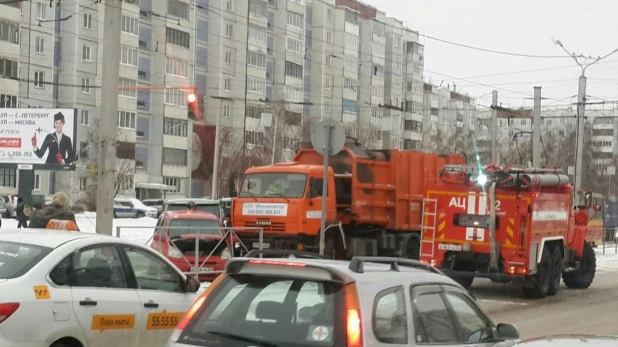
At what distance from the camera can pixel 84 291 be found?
850 centimetres

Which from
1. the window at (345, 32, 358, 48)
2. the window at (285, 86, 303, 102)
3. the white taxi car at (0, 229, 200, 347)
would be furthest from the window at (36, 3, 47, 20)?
the white taxi car at (0, 229, 200, 347)

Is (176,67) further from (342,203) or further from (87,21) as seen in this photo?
(342,203)

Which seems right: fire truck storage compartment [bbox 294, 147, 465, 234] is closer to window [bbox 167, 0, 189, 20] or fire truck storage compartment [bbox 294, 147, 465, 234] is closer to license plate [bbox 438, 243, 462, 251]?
license plate [bbox 438, 243, 462, 251]

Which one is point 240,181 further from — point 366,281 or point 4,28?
point 4,28

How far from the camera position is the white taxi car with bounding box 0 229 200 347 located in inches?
311

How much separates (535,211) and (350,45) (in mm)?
84692

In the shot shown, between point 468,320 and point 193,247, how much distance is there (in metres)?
14.0

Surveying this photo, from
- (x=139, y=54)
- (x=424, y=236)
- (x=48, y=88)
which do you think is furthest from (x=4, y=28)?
(x=424, y=236)

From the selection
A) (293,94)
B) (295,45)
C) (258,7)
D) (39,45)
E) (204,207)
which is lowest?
(204,207)

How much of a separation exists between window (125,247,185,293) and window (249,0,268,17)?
8145cm

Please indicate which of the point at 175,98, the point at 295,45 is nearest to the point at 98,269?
the point at 175,98

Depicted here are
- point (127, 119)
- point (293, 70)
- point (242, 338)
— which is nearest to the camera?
point (242, 338)

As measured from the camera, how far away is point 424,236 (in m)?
20.2

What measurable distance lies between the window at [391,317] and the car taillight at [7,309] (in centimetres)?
339
